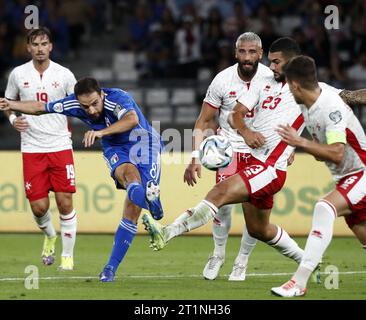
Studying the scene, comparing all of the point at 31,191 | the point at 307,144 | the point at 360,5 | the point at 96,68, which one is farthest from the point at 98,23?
the point at 307,144

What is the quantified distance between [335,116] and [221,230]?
284 centimetres

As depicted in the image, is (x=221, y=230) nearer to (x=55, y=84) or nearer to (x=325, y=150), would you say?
(x=55, y=84)

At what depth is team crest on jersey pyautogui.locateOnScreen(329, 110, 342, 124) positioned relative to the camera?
28.6 feet

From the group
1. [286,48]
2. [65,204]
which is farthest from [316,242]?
[65,204]

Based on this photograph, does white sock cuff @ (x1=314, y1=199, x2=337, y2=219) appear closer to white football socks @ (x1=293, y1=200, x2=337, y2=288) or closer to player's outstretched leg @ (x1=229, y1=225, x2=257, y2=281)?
white football socks @ (x1=293, y1=200, x2=337, y2=288)

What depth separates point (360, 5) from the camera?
21.1 meters

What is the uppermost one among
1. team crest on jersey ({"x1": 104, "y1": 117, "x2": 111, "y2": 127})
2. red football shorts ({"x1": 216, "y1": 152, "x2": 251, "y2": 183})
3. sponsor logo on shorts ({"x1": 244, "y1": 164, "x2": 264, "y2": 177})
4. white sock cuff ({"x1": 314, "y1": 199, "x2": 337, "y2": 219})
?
team crest on jersey ({"x1": 104, "y1": 117, "x2": 111, "y2": 127})

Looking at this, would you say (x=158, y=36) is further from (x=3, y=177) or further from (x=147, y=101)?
(x=3, y=177)

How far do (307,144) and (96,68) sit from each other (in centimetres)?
1414

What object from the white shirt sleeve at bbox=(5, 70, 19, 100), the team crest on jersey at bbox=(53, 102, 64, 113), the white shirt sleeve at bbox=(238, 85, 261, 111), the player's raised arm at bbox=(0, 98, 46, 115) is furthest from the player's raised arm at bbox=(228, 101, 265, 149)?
the white shirt sleeve at bbox=(5, 70, 19, 100)

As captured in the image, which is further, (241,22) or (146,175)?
(241,22)

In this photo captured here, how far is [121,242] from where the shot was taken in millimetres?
10375

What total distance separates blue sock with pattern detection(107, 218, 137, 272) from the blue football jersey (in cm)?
78

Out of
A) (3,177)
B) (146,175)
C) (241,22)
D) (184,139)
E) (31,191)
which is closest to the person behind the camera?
(146,175)
